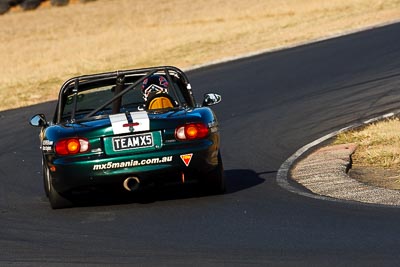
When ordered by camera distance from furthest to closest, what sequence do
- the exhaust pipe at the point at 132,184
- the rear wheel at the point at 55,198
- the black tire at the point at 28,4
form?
the black tire at the point at 28,4 < the rear wheel at the point at 55,198 < the exhaust pipe at the point at 132,184

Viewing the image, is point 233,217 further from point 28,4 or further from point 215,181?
point 28,4

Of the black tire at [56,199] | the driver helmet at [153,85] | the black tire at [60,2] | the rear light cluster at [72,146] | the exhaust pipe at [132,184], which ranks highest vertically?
the black tire at [60,2]

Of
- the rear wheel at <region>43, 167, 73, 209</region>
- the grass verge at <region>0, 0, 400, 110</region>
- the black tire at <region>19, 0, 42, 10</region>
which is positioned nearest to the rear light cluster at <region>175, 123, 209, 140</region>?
the rear wheel at <region>43, 167, 73, 209</region>

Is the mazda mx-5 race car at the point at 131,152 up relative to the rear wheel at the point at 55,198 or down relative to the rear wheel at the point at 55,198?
up

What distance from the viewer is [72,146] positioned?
8.72 metres

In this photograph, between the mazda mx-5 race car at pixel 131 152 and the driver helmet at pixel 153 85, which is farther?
the driver helmet at pixel 153 85

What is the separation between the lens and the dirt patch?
9391 millimetres

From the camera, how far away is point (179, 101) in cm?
962

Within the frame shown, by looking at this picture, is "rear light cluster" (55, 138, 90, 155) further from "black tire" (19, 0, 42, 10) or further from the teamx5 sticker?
"black tire" (19, 0, 42, 10)

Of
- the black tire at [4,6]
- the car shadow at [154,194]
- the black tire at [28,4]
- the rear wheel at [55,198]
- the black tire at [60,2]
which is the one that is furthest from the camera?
the black tire at [60,2]

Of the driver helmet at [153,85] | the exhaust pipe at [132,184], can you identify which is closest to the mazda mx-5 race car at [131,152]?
the exhaust pipe at [132,184]

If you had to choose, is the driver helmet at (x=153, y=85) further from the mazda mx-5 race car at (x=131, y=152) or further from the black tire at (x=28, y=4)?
the black tire at (x=28, y=4)

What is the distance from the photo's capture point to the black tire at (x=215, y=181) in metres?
9.03

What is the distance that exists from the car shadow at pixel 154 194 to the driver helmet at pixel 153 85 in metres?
0.87
